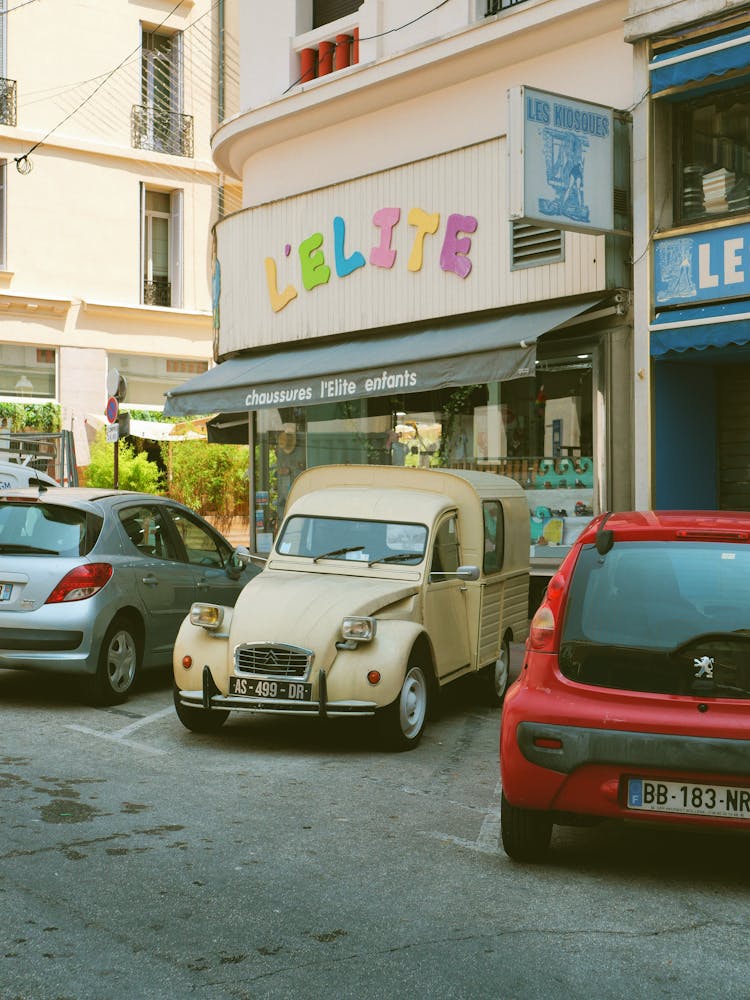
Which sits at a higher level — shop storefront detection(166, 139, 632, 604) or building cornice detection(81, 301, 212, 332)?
building cornice detection(81, 301, 212, 332)

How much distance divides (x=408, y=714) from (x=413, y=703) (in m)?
0.10

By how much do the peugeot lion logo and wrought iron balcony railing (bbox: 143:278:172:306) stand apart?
92.0 feet

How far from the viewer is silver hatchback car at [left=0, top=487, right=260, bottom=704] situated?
9.16 m

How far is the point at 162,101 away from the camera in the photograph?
104ft

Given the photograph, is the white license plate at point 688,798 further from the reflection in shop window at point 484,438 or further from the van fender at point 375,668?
the reflection in shop window at point 484,438

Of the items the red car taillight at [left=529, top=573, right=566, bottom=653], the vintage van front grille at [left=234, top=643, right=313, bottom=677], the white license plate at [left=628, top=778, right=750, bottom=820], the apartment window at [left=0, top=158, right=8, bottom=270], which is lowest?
the white license plate at [left=628, top=778, right=750, bottom=820]

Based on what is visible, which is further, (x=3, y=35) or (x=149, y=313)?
(x=149, y=313)

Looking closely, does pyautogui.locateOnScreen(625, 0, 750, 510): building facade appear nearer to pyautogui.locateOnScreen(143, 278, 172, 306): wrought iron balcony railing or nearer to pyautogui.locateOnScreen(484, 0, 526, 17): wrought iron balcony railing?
pyautogui.locateOnScreen(484, 0, 526, 17): wrought iron balcony railing

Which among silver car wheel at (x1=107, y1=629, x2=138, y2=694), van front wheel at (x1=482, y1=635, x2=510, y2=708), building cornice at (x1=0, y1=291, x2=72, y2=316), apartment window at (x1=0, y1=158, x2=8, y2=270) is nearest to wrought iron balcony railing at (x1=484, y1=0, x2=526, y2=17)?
van front wheel at (x1=482, y1=635, x2=510, y2=708)

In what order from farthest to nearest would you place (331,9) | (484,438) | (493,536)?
(331,9) < (484,438) < (493,536)

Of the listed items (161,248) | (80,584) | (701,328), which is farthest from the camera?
(161,248)

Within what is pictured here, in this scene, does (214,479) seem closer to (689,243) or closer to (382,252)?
(382,252)

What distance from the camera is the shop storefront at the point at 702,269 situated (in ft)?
38.8

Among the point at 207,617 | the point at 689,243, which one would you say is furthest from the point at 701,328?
the point at 207,617
